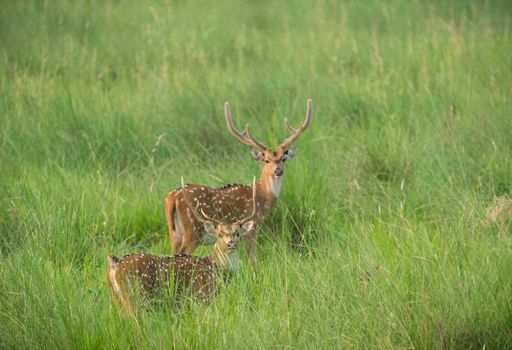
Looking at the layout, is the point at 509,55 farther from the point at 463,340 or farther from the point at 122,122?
the point at 463,340

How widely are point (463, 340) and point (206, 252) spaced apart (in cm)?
274

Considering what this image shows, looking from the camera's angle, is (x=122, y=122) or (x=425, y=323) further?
(x=122, y=122)

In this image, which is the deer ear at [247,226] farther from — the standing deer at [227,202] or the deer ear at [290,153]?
the deer ear at [290,153]

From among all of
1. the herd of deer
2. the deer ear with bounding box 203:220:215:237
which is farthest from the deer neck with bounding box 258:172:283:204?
the deer ear with bounding box 203:220:215:237

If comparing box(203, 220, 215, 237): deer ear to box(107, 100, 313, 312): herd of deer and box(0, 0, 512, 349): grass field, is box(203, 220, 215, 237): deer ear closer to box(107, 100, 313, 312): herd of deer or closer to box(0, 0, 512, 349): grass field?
A: box(107, 100, 313, 312): herd of deer

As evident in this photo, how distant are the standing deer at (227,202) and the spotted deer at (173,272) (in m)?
A: 0.36

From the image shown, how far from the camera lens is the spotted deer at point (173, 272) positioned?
5.41 metres

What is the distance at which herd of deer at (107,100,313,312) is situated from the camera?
5.49 m

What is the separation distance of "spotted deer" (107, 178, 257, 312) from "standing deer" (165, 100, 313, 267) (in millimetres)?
358

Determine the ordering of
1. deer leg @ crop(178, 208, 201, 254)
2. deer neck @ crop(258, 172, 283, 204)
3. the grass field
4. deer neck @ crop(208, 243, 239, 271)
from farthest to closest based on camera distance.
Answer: deer neck @ crop(258, 172, 283, 204)
deer leg @ crop(178, 208, 201, 254)
deer neck @ crop(208, 243, 239, 271)
the grass field

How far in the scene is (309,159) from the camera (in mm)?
7891

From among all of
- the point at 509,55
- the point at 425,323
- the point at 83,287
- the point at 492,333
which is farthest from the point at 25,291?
the point at 509,55

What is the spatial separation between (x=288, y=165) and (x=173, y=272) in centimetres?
243

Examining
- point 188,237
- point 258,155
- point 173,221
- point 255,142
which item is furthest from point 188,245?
point 255,142
